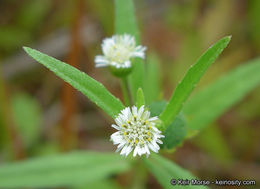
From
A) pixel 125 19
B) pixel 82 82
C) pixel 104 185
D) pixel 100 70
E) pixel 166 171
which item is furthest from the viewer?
pixel 100 70

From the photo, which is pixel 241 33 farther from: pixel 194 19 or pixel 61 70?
pixel 61 70

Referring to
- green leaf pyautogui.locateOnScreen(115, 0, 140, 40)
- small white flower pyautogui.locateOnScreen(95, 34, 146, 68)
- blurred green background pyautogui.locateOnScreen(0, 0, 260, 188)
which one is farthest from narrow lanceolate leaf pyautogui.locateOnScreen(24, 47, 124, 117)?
blurred green background pyautogui.locateOnScreen(0, 0, 260, 188)

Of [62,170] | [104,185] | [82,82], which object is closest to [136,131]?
[82,82]

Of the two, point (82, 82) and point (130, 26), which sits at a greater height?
point (130, 26)

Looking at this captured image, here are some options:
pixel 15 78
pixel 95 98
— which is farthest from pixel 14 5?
pixel 95 98

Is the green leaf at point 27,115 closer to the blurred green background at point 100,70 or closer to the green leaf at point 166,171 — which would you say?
the blurred green background at point 100,70

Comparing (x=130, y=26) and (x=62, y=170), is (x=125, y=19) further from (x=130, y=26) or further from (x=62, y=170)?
(x=62, y=170)
